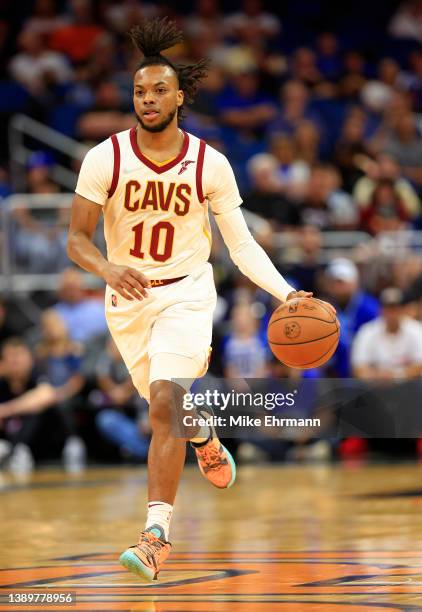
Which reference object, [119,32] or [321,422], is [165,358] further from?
[119,32]

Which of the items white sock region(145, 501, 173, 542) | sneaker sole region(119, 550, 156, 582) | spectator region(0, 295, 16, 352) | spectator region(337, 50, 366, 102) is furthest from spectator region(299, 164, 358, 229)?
sneaker sole region(119, 550, 156, 582)

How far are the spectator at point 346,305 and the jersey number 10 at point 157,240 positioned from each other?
6768 mm

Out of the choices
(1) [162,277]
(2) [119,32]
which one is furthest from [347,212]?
(1) [162,277]

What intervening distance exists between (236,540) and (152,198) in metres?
2.23

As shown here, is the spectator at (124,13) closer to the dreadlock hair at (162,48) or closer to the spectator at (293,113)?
the spectator at (293,113)

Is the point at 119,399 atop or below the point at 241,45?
below

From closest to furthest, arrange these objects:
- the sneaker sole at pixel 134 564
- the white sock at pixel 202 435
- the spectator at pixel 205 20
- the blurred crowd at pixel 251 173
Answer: the sneaker sole at pixel 134 564, the white sock at pixel 202 435, the blurred crowd at pixel 251 173, the spectator at pixel 205 20

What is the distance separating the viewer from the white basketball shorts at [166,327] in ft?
20.1

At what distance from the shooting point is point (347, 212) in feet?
47.9

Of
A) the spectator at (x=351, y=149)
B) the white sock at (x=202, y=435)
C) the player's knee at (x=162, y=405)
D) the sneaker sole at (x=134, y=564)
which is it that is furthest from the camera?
the spectator at (x=351, y=149)

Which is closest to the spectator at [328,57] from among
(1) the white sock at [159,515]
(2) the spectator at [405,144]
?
(2) the spectator at [405,144]

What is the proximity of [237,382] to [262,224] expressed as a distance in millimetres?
6931

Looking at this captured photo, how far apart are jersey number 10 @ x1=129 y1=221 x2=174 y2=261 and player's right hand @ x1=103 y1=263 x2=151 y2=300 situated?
0.41 m

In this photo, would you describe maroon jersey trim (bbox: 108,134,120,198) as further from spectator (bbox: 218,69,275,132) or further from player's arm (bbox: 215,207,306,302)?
spectator (bbox: 218,69,275,132)
